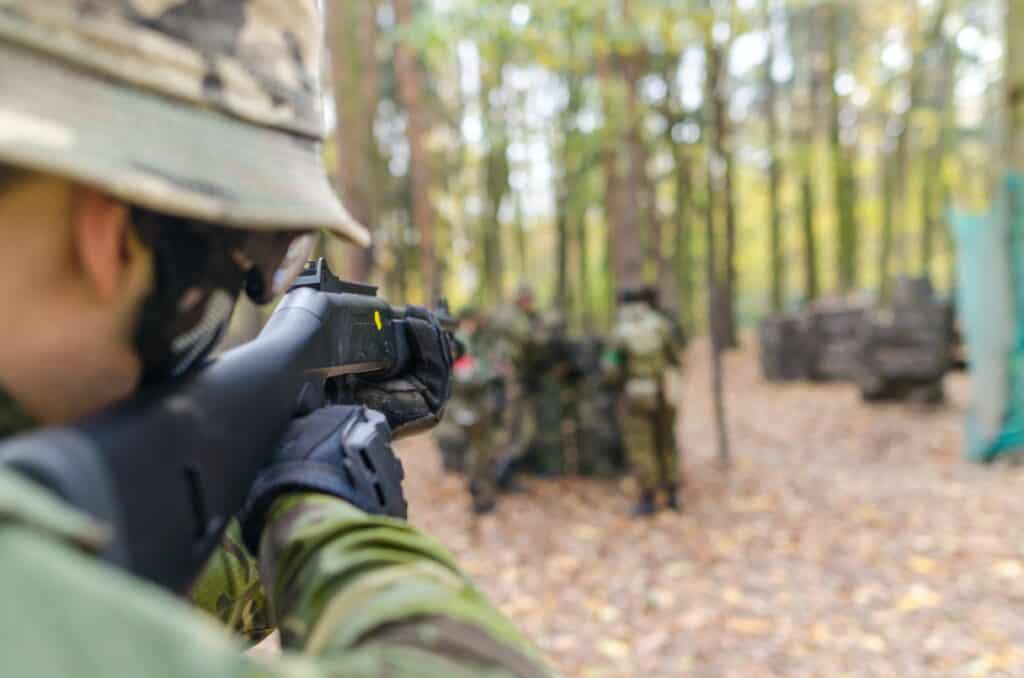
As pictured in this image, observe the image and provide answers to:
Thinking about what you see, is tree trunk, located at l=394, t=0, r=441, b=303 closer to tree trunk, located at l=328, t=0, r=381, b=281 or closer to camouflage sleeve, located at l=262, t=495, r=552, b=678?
tree trunk, located at l=328, t=0, r=381, b=281

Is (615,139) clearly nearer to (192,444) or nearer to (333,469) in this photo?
(333,469)

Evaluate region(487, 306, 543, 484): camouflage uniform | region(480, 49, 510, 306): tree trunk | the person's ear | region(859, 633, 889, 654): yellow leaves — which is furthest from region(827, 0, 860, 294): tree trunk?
the person's ear

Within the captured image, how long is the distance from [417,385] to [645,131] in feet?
40.5

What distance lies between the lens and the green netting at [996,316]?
269 inches

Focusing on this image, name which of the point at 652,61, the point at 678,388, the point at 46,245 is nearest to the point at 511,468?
the point at 678,388

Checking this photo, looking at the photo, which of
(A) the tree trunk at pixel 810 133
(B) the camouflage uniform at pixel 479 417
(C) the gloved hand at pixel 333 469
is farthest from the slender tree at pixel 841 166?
(C) the gloved hand at pixel 333 469

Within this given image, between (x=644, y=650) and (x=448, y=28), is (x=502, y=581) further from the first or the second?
(x=448, y=28)

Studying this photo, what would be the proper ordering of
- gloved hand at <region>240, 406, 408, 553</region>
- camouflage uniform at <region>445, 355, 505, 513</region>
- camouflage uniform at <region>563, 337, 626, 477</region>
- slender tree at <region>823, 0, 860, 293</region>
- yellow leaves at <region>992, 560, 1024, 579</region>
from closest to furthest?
gloved hand at <region>240, 406, 408, 553</region>, yellow leaves at <region>992, 560, 1024, 579</region>, camouflage uniform at <region>445, 355, 505, 513</region>, camouflage uniform at <region>563, 337, 626, 477</region>, slender tree at <region>823, 0, 860, 293</region>

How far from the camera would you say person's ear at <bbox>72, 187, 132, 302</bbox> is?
75cm

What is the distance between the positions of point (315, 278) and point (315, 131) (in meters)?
0.38

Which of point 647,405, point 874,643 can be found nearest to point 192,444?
point 874,643

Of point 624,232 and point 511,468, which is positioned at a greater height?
point 624,232

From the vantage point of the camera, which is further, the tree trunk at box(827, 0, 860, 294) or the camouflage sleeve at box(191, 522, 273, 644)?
the tree trunk at box(827, 0, 860, 294)

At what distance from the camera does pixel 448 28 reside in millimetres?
7125
